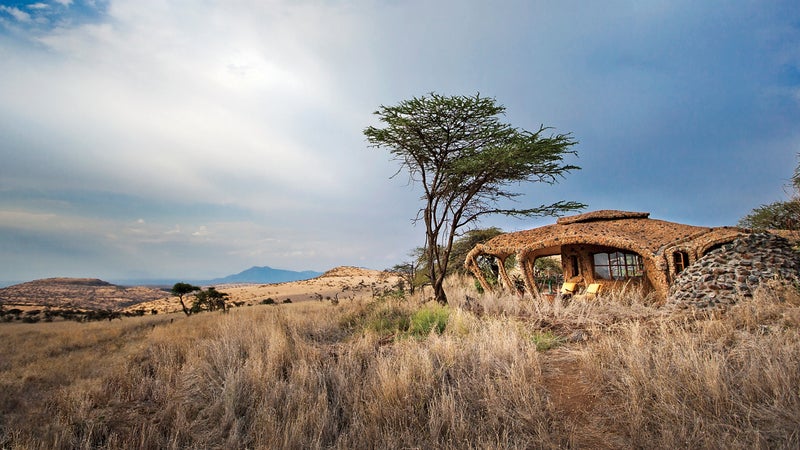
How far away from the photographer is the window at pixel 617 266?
12.1 metres

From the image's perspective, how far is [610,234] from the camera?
10.8 m

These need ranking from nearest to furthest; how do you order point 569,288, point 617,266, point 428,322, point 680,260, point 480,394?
point 480,394 < point 428,322 < point 680,260 < point 617,266 < point 569,288

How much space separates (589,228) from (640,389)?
26.1ft

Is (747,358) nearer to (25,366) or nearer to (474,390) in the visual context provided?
(474,390)

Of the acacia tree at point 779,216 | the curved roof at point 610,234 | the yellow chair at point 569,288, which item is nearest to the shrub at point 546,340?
the curved roof at point 610,234

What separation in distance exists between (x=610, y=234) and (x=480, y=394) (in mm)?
7853

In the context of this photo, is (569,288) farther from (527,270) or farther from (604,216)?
(604,216)

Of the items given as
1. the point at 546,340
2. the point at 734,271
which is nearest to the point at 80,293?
the point at 546,340

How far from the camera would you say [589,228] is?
1151 centimetres

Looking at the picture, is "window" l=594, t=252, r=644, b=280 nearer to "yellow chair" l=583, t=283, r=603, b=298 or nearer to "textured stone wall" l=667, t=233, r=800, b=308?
"yellow chair" l=583, t=283, r=603, b=298

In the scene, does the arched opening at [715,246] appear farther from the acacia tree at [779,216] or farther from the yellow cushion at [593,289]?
the acacia tree at [779,216]

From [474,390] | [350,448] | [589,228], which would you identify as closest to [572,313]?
[589,228]

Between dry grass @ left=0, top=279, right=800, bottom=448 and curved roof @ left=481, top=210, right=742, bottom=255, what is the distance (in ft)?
8.02

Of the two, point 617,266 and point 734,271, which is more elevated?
Answer: point 617,266
